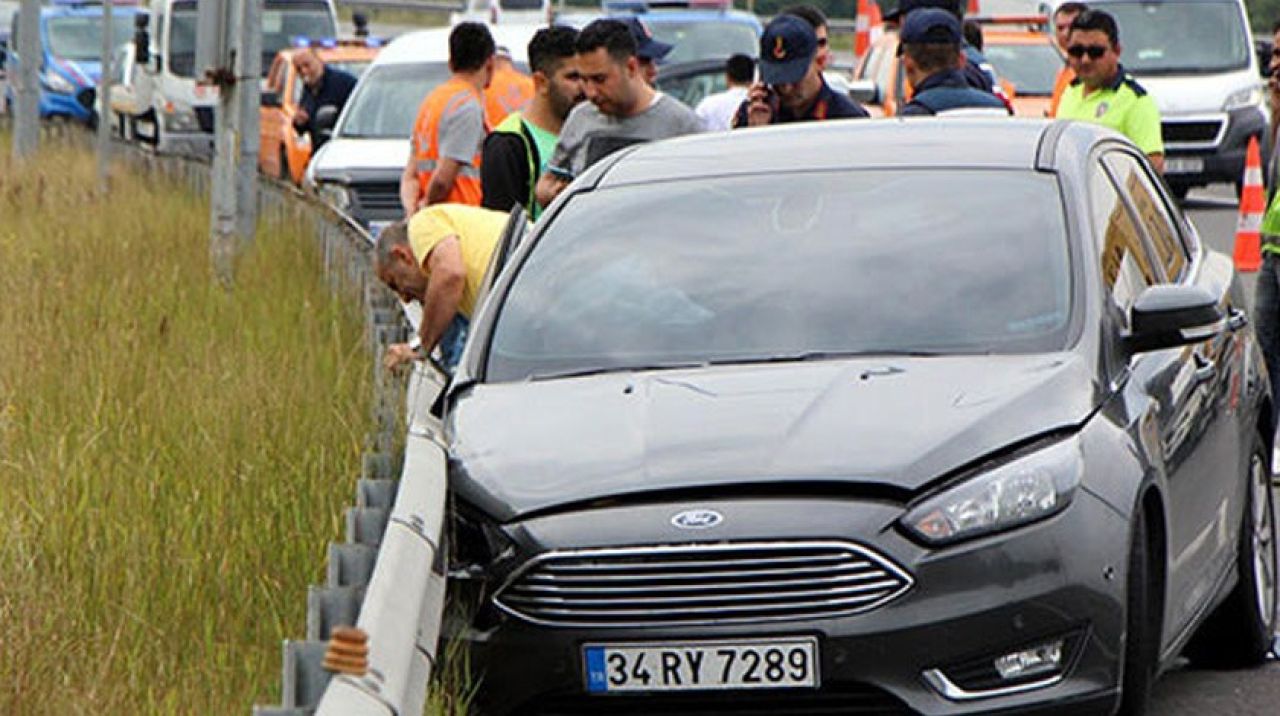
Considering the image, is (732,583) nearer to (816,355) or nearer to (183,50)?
(816,355)

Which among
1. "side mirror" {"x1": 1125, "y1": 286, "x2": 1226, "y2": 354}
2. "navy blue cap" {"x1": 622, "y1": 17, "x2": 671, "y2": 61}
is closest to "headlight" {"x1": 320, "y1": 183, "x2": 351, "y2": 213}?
"navy blue cap" {"x1": 622, "y1": 17, "x2": 671, "y2": 61}

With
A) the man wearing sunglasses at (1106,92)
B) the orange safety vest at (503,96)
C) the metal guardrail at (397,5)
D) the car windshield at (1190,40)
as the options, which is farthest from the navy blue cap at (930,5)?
the metal guardrail at (397,5)

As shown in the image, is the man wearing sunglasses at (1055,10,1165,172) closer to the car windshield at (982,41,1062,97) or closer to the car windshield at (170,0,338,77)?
the car windshield at (982,41,1062,97)

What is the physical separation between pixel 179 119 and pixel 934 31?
28.3 metres

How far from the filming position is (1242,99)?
3045 cm

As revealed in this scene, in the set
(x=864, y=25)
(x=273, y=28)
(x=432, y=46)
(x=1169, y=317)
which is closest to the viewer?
(x=1169, y=317)

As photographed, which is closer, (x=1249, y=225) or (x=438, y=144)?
(x=438, y=144)

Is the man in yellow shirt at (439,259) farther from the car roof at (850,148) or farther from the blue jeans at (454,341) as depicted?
the car roof at (850,148)

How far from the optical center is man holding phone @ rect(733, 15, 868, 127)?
12.1 m

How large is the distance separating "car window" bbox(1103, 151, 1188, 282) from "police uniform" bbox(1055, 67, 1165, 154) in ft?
12.5

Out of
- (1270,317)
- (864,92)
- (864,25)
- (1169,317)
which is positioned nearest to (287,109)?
(864,25)

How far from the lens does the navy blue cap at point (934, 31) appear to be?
1262 cm

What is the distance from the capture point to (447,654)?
278 inches

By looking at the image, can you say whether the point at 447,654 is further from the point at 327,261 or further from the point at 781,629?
the point at 327,261
